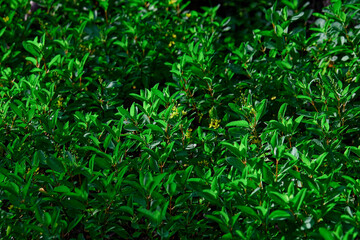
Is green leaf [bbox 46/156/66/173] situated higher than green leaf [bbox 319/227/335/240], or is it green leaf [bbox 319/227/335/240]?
green leaf [bbox 46/156/66/173]

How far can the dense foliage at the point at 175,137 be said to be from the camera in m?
2.02

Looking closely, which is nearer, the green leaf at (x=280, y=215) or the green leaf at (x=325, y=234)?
the green leaf at (x=325, y=234)

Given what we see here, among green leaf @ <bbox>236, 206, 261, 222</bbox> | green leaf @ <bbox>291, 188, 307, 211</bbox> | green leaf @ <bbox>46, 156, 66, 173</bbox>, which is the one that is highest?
green leaf @ <bbox>46, 156, 66, 173</bbox>

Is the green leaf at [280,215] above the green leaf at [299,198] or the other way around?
the other way around

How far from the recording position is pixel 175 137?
2504 mm

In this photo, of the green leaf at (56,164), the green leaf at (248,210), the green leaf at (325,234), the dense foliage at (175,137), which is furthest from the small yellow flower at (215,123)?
the green leaf at (325,234)

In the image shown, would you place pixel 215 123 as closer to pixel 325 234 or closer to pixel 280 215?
pixel 280 215

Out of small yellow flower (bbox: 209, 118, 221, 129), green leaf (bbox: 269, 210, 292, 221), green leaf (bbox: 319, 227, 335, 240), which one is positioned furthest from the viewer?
small yellow flower (bbox: 209, 118, 221, 129)

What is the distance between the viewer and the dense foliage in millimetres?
2021

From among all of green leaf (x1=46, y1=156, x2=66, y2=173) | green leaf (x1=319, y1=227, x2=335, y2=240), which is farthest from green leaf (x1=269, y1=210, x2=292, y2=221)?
green leaf (x1=46, y1=156, x2=66, y2=173)

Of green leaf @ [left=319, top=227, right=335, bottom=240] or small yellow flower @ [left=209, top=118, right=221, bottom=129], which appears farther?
small yellow flower @ [left=209, top=118, right=221, bottom=129]

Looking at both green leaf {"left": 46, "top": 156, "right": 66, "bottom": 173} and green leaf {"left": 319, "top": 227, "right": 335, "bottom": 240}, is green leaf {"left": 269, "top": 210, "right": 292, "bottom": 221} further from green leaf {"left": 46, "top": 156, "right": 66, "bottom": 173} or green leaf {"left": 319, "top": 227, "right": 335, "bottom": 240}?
green leaf {"left": 46, "top": 156, "right": 66, "bottom": 173}

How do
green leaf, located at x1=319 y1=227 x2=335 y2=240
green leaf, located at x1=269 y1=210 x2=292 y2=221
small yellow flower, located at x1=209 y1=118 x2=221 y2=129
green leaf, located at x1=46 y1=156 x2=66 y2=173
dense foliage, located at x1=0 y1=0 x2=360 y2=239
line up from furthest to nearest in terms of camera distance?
small yellow flower, located at x1=209 y1=118 x2=221 y2=129, green leaf, located at x1=46 y1=156 x2=66 y2=173, dense foliage, located at x1=0 y1=0 x2=360 y2=239, green leaf, located at x1=269 y1=210 x2=292 y2=221, green leaf, located at x1=319 y1=227 x2=335 y2=240

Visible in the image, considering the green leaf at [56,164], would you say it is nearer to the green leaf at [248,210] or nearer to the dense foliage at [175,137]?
the dense foliage at [175,137]
